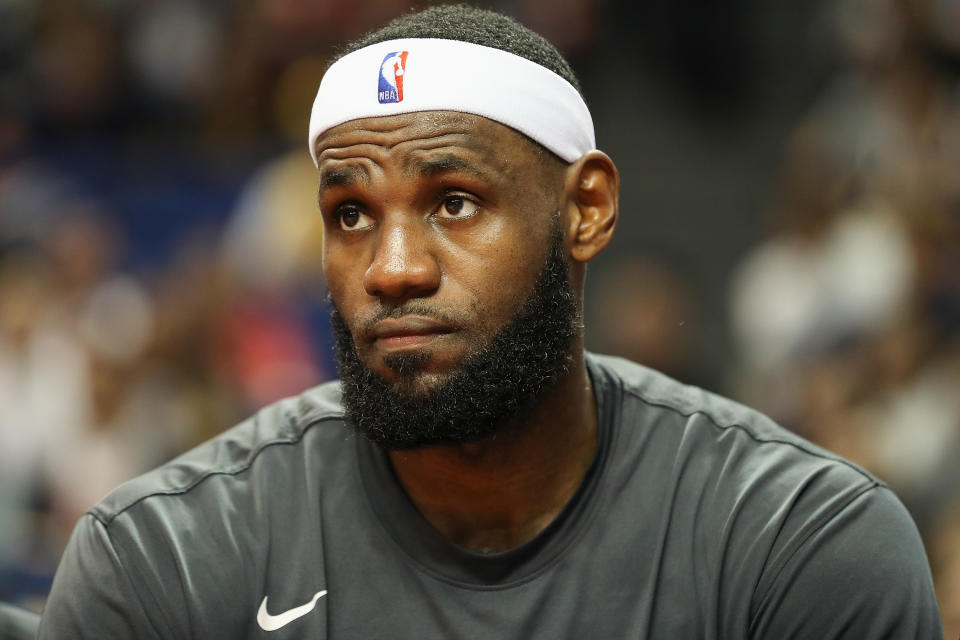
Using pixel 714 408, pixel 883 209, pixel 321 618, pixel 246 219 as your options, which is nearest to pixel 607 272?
pixel 883 209

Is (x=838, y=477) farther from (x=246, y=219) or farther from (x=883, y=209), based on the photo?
(x=246, y=219)

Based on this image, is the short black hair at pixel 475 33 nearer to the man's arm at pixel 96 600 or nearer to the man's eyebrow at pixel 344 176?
the man's eyebrow at pixel 344 176

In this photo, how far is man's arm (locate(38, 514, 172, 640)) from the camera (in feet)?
8.77

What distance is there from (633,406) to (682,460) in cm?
24

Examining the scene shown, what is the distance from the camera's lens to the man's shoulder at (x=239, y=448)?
2.88m

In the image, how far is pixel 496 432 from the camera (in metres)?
2.90

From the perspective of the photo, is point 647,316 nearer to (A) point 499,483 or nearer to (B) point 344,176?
(A) point 499,483

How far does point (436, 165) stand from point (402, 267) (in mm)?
236

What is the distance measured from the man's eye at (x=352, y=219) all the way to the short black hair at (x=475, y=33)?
1.38ft

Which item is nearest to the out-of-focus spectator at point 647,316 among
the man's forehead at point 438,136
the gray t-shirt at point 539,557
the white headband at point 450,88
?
the gray t-shirt at point 539,557

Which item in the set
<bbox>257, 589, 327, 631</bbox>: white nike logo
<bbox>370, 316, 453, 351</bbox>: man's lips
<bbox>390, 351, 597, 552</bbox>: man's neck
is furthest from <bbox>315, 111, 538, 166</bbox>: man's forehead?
<bbox>257, 589, 327, 631</bbox>: white nike logo

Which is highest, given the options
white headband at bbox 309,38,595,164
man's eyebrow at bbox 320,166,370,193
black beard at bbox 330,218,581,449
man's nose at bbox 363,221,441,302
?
white headband at bbox 309,38,595,164

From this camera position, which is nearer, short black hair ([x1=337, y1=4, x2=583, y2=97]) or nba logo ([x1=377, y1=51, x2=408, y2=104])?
nba logo ([x1=377, y1=51, x2=408, y2=104])

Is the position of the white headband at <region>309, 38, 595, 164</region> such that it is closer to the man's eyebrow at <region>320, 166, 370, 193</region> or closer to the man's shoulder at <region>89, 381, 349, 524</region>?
the man's eyebrow at <region>320, 166, 370, 193</region>
